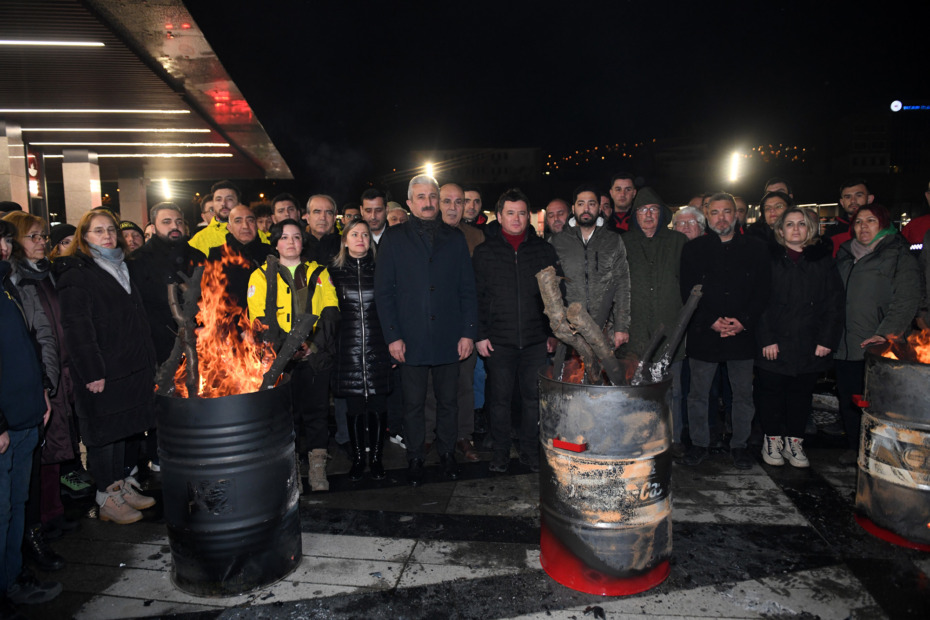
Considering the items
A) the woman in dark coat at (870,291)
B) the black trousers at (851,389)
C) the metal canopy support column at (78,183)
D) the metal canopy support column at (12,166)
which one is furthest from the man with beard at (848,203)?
the metal canopy support column at (78,183)

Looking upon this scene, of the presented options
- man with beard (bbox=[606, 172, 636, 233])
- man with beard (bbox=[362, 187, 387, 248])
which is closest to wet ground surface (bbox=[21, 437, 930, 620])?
man with beard (bbox=[362, 187, 387, 248])

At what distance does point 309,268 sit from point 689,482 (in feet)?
12.2

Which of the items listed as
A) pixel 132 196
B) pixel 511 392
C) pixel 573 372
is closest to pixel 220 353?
pixel 573 372

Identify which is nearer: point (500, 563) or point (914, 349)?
point (500, 563)

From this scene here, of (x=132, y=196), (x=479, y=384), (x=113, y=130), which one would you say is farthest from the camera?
(x=132, y=196)

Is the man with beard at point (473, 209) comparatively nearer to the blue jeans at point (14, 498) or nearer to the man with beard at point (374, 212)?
the man with beard at point (374, 212)

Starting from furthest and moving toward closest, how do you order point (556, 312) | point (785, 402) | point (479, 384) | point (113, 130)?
point (113, 130) → point (479, 384) → point (785, 402) → point (556, 312)

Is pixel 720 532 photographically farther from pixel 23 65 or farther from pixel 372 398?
pixel 23 65

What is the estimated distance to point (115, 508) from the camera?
4156 millimetres

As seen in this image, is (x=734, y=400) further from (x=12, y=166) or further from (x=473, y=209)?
(x=12, y=166)

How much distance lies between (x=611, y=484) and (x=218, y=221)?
4.69m

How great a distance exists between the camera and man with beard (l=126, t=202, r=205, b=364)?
501 cm

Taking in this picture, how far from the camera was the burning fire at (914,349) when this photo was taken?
12.4ft

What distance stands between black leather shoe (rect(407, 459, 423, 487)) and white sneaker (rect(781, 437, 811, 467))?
333cm
